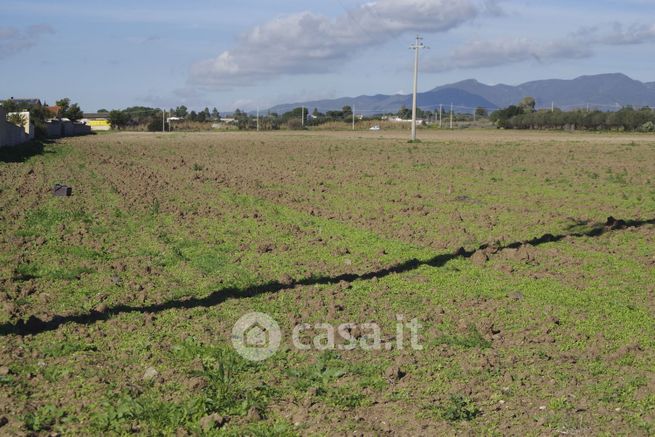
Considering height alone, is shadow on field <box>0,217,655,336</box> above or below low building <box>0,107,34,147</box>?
below

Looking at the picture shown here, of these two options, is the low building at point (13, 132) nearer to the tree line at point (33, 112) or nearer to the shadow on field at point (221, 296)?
the tree line at point (33, 112)

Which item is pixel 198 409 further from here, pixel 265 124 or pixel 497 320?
pixel 265 124

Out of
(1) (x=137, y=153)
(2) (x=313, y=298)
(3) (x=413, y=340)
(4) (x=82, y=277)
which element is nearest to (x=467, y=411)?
(3) (x=413, y=340)

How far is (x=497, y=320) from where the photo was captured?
347 inches

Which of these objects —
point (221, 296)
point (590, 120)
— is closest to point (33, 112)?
point (221, 296)

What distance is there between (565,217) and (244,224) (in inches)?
260

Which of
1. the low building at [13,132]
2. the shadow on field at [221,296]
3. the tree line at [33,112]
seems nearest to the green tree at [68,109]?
the tree line at [33,112]
